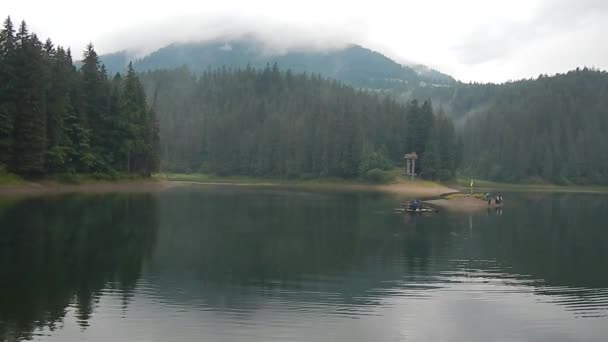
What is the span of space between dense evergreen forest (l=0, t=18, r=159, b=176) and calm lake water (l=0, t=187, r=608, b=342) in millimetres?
25147

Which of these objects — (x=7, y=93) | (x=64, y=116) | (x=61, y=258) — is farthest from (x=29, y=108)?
(x=61, y=258)

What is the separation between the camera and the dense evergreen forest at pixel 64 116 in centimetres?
7975

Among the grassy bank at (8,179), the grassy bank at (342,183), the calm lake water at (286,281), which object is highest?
the grassy bank at (8,179)

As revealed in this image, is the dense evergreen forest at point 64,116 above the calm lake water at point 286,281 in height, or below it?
above

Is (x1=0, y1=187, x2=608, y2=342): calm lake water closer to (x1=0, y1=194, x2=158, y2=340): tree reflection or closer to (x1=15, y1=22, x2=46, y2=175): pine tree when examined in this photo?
(x1=0, y1=194, x2=158, y2=340): tree reflection

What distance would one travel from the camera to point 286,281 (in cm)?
2988

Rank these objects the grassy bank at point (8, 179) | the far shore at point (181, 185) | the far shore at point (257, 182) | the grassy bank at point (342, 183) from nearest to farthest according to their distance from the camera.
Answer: the grassy bank at point (8, 179) < the far shore at point (181, 185) < the far shore at point (257, 182) < the grassy bank at point (342, 183)

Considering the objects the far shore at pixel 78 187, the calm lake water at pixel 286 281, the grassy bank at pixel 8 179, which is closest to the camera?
the calm lake water at pixel 286 281

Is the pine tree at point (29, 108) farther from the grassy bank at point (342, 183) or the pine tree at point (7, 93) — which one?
the grassy bank at point (342, 183)

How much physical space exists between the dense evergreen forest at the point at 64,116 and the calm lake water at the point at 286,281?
25147mm

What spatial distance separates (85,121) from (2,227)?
190 ft

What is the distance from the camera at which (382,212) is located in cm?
7600

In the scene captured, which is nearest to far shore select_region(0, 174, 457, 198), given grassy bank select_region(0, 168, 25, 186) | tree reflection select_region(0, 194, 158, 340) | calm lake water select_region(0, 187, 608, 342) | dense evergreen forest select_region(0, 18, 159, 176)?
grassy bank select_region(0, 168, 25, 186)

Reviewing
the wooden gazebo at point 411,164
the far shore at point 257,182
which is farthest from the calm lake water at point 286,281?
the wooden gazebo at point 411,164
